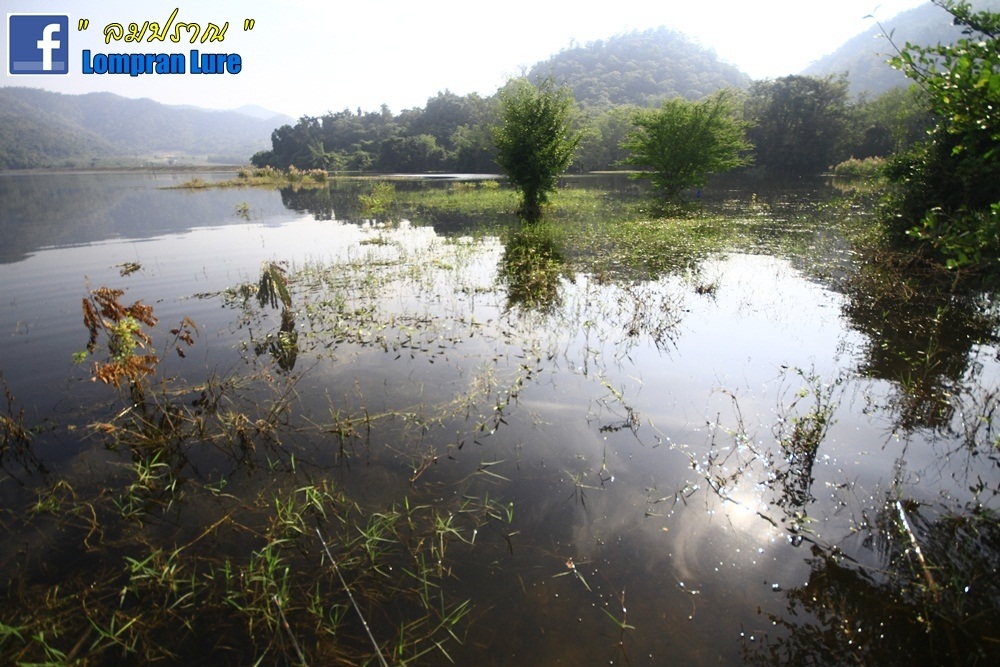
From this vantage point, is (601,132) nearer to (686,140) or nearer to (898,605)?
(686,140)

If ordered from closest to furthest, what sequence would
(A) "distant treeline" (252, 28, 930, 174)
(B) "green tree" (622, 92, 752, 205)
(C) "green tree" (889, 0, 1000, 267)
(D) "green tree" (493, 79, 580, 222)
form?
(C) "green tree" (889, 0, 1000, 267) → (D) "green tree" (493, 79, 580, 222) → (B) "green tree" (622, 92, 752, 205) → (A) "distant treeline" (252, 28, 930, 174)

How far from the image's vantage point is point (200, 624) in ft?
11.4

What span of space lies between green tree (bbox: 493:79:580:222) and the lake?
15.0 m

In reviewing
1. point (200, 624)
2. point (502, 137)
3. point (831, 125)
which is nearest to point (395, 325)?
point (200, 624)

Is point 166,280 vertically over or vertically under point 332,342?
over

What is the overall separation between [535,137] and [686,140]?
1093cm

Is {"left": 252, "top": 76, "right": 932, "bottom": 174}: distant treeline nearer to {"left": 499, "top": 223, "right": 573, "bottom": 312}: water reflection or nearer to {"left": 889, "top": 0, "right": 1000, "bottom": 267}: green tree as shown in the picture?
{"left": 499, "top": 223, "right": 573, "bottom": 312}: water reflection

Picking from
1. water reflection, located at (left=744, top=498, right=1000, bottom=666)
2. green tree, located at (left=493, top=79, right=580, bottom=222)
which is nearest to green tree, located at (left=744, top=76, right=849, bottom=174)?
green tree, located at (left=493, top=79, right=580, bottom=222)

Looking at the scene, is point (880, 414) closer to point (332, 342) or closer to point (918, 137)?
point (332, 342)

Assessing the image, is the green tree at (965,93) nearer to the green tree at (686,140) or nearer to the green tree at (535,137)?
the green tree at (535,137)

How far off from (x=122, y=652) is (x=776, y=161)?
82.2 metres

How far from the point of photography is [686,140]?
2811 centimetres

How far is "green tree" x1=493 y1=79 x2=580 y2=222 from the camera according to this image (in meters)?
23.4

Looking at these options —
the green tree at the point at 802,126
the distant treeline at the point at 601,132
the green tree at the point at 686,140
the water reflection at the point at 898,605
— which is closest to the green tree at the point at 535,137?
the distant treeline at the point at 601,132
